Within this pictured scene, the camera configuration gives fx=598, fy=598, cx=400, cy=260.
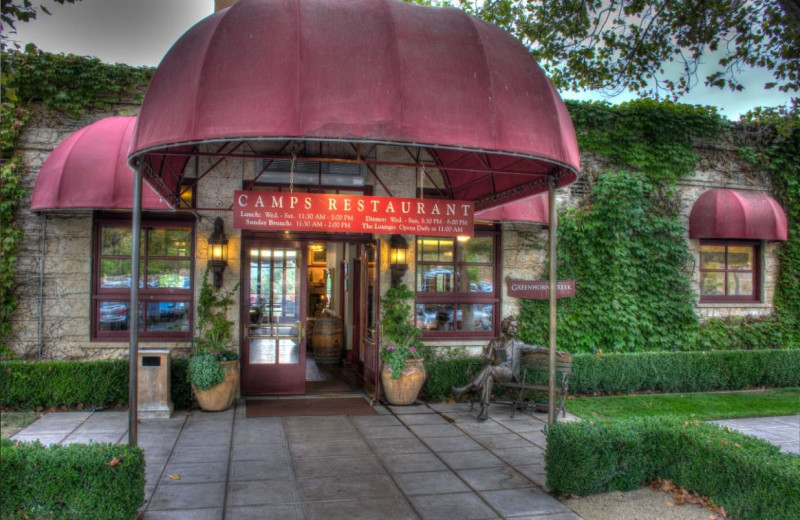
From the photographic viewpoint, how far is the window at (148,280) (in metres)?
9.77

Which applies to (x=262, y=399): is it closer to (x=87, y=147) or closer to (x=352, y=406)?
(x=352, y=406)

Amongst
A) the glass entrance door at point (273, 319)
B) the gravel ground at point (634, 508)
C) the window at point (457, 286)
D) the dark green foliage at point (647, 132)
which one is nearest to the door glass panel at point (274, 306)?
the glass entrance door at point (273, 319)

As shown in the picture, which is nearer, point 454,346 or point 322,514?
point 322,514

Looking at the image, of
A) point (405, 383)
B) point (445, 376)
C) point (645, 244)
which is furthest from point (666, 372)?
point (405, 383)

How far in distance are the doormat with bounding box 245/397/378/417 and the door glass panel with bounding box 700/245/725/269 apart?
26.1 feet

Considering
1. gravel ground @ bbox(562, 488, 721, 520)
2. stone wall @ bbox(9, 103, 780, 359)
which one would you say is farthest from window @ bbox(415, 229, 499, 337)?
gravel ground @ bbox(562, 488, 721, 520)

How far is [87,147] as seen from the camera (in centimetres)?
891

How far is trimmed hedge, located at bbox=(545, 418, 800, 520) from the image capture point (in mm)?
5113

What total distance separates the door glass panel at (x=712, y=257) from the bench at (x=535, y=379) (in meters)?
5.21

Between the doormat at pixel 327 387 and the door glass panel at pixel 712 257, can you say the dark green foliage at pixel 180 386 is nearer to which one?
the doormat at pixel 327 387

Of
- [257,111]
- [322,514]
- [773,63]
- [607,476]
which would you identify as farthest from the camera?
[773,63]

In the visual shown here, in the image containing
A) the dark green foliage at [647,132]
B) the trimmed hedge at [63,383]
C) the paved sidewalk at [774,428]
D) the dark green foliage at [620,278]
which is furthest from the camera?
the dark green foliage at [647,132]

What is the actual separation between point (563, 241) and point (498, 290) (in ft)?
5.56

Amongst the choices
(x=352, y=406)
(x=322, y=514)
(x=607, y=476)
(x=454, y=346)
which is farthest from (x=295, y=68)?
(x=454, y=346)
